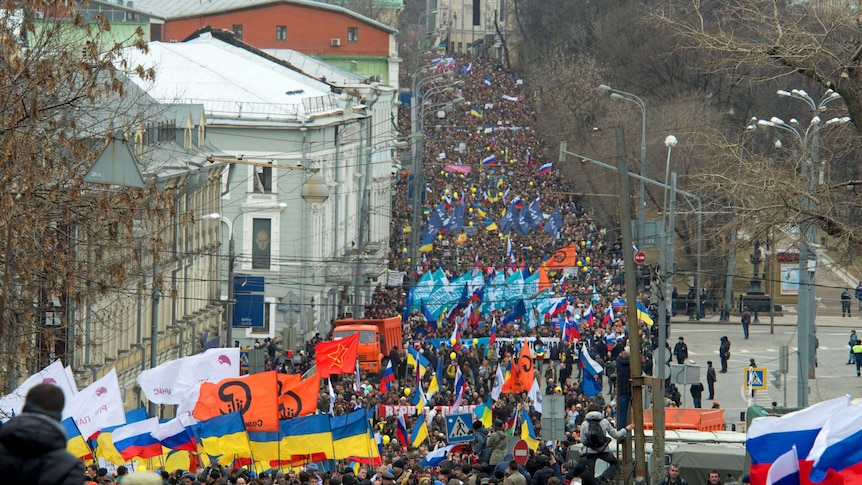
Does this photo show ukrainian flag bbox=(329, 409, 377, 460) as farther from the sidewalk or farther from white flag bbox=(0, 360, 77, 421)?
the sidewalk

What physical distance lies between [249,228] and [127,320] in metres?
15.2

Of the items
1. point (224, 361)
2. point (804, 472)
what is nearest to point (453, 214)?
point (224, 361)

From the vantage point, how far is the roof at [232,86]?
47.8 metres

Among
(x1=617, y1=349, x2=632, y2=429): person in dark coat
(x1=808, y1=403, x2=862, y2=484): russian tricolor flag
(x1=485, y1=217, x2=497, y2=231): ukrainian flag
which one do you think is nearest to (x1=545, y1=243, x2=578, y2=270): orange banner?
(x1=485, y1=217, x2=497, y2=231): ukrainian flag

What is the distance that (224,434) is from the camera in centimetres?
1922

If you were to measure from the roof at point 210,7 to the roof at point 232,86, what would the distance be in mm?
19906

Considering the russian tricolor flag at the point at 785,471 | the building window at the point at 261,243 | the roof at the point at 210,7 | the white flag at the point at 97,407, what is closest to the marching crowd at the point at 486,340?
the white flag at the point at 97,407

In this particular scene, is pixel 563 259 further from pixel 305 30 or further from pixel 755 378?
pixel 305 30

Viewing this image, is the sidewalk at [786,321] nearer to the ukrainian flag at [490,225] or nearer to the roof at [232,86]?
the ukrainian flag at [490,225]

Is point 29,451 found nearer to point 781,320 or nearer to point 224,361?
point 224,361

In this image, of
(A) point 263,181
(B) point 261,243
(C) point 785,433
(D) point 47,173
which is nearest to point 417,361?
(D) point 47,173

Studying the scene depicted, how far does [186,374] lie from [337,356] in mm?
8260

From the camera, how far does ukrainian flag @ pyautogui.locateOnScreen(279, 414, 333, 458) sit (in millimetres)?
19703

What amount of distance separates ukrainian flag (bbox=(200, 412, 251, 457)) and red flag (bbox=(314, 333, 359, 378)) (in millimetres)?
10274
